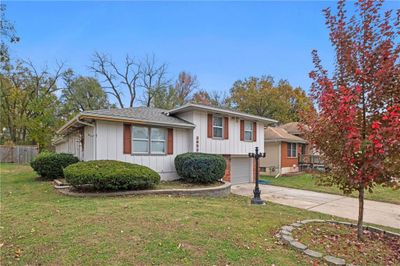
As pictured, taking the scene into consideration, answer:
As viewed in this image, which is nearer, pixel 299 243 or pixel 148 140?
pixel 299 243

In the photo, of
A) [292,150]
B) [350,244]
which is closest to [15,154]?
[292,150]

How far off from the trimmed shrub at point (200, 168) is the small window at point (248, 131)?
436 centimetres

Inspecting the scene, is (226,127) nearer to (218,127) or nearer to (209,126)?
(218,127)

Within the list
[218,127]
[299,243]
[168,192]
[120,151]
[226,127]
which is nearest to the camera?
[299,243]

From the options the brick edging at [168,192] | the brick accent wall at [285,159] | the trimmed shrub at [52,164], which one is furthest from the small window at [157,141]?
the brick accent wall at [285,159]

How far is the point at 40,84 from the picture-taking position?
2802cm

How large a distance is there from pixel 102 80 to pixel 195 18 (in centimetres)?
2425

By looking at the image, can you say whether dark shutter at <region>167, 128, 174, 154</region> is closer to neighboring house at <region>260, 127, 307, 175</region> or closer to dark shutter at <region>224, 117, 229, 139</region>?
dark shutter at <region>224, 117, 229, 139</region>

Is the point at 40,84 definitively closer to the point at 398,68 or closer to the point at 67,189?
the point at 67,189

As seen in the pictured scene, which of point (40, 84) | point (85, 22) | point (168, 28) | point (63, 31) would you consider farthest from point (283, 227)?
point (40, 84)

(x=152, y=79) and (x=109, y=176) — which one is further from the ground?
(x=152, y=79)

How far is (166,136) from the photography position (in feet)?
37.6

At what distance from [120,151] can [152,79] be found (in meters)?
23.9

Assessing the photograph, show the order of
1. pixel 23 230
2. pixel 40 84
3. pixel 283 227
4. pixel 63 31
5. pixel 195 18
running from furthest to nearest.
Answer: pixel 40 84
pixel 63 31
pixel 195 18
pixel 283 227
pixel 23 230
